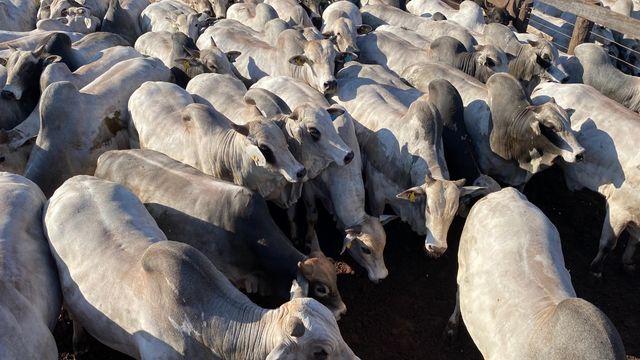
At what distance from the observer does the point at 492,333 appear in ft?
15.3

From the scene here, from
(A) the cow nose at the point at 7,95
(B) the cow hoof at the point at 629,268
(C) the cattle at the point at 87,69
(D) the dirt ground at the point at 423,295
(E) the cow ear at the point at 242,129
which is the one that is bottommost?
(D) the dirt ground at the point at 423,295

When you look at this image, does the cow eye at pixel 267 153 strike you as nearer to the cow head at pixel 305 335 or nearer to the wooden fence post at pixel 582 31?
the cow head at pixel 305 335

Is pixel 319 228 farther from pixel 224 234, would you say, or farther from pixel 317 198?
pixel 224 234

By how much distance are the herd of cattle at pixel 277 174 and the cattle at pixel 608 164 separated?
0.03 meters

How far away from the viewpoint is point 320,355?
150 inches

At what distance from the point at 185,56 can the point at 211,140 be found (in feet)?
10.7

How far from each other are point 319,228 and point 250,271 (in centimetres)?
228

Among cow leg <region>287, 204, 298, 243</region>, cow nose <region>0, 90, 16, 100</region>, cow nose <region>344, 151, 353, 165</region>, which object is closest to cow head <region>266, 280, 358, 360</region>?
cow nose <region>344, 151, 353, 165</region>

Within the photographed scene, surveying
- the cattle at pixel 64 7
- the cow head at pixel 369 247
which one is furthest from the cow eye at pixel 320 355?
the cattle at pixel 64 7

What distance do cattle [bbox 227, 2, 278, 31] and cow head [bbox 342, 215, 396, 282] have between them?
6700 millimetres

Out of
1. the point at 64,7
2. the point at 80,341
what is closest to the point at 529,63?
the point at 80,341

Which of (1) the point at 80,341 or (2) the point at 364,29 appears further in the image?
(2) the point at 364,29

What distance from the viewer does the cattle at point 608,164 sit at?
6918mm

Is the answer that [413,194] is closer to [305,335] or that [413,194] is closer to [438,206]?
[438,206]
